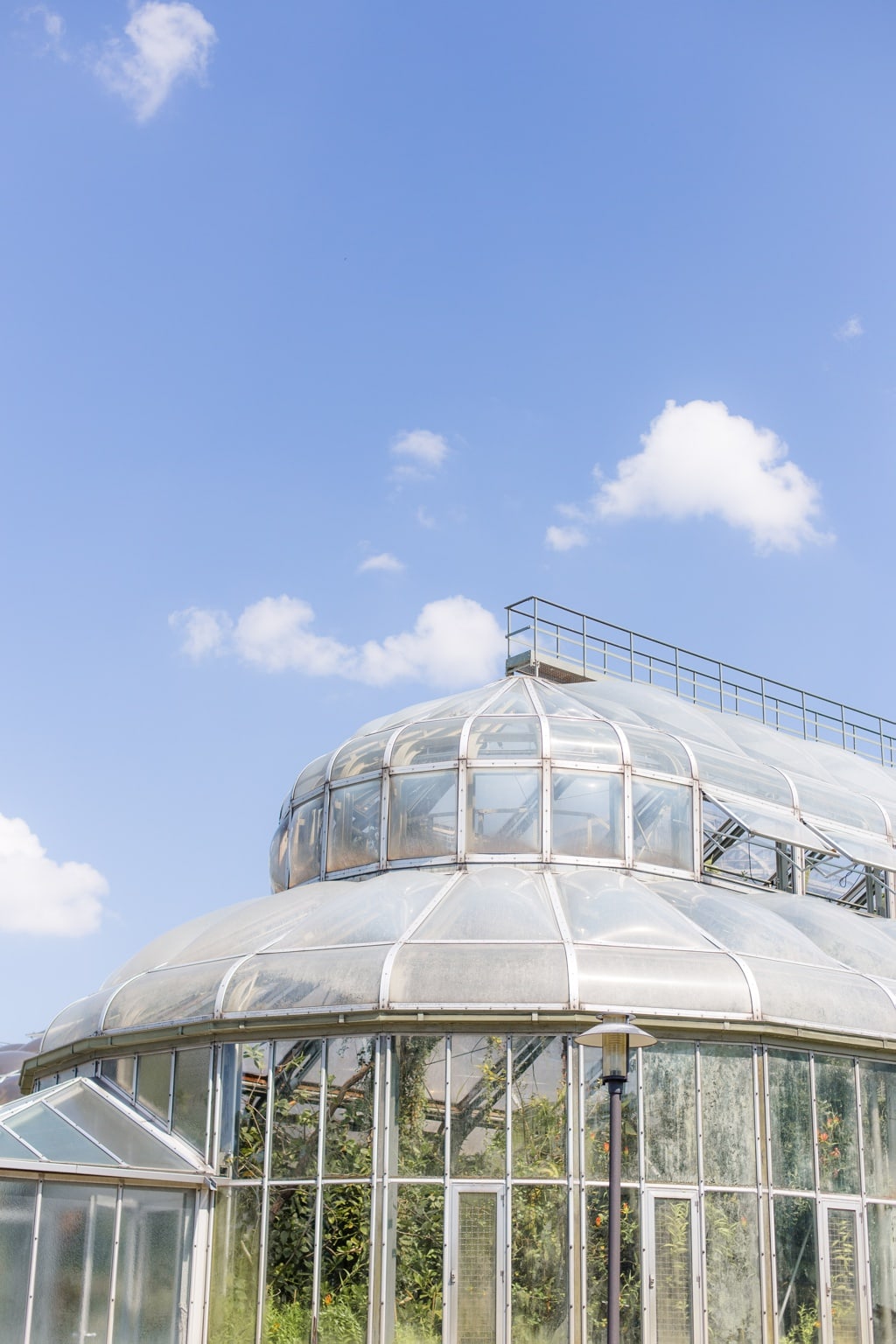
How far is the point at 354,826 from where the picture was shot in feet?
87.9

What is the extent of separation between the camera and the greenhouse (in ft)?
65.4

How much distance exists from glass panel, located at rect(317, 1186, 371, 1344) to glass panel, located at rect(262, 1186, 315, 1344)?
8.3 inches

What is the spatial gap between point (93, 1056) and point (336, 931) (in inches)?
191

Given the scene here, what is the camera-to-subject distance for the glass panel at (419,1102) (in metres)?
20.4

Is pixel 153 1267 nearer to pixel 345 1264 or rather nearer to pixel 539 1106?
pixel 345 1264

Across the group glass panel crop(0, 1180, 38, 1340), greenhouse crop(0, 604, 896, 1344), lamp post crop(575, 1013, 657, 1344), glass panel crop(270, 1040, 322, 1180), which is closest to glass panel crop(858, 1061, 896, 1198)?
greenhouse crop(0, 604, 896, 1344)

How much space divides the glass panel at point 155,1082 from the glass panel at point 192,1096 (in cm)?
21

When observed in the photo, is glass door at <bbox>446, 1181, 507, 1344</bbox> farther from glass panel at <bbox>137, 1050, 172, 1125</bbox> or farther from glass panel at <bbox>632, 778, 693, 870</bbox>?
glass panel at <bbox>632, 778, 693, 870</bbox>

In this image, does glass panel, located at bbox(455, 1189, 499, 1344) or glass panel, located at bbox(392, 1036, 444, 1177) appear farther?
glass panel, located at bbox(392, 1036, 444, 1177)

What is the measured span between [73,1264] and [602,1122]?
721 centimetres

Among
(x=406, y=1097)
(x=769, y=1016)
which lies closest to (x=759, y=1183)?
(x=769, y=1016)

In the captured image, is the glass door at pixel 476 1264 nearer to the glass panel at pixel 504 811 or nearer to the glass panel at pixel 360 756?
the glass panel at pixel 504 811

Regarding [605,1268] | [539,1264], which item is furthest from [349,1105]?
[605,1268]

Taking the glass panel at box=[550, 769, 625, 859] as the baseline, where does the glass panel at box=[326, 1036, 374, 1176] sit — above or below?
below
